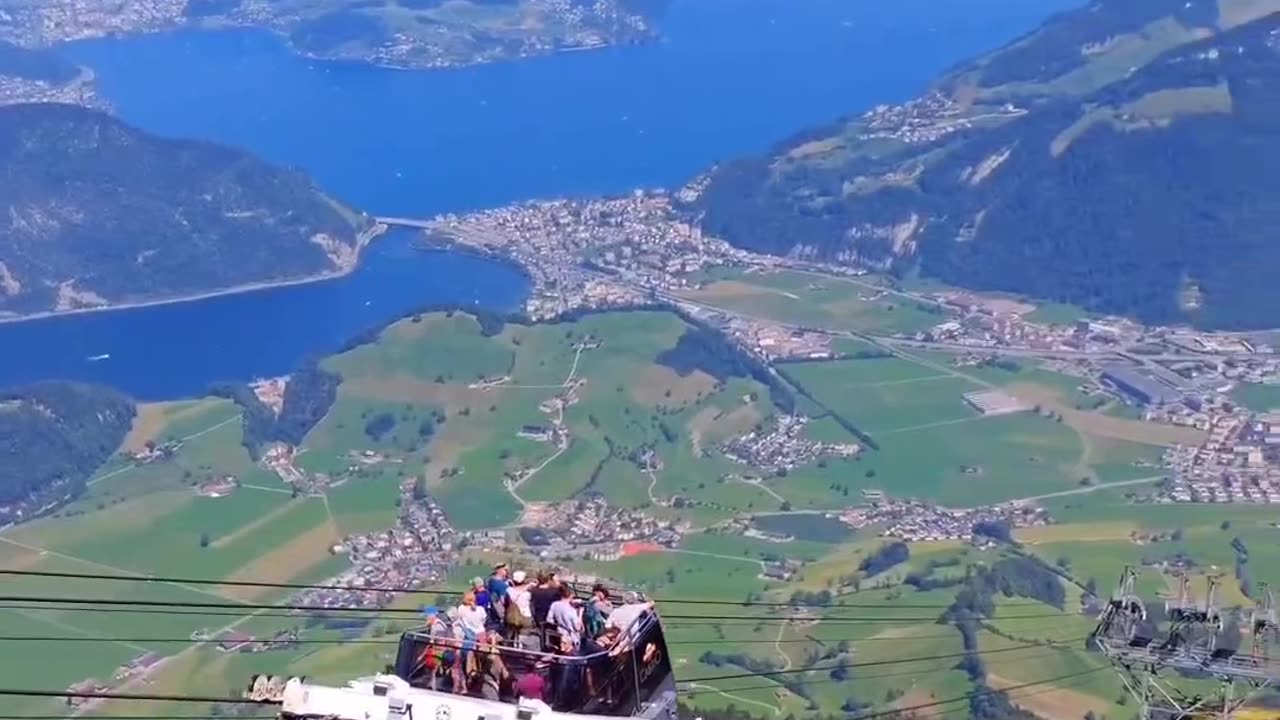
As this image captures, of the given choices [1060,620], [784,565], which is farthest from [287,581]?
[1060,620]

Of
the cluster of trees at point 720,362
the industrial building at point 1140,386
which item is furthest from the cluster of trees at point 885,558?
the industrial building at point 1140,386

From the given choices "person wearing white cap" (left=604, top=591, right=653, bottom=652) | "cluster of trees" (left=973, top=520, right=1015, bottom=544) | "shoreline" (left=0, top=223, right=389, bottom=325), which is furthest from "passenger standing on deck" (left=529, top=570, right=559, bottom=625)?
"shoreline" (left=0, top=223, right=389, bottom=325)

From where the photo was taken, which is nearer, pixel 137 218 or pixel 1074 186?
pixel 1074 186

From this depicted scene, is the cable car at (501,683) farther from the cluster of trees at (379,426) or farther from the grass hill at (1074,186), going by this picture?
the grass hill at (1074,186)

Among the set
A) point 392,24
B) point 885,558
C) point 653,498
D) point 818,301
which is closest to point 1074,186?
point 818,301

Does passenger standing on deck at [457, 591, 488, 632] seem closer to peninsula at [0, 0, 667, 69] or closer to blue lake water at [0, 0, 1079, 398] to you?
blue lake water at [0, 0, 1079, 398]

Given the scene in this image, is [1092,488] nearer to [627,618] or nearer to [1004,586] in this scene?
[1004,586]
